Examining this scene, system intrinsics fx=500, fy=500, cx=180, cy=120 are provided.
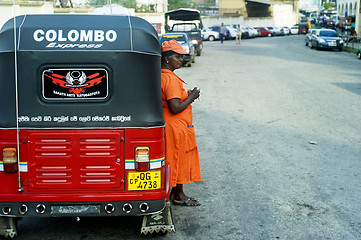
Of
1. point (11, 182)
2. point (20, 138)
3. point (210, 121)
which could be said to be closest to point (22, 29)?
point (20, 138)

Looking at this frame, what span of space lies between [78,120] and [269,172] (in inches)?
140

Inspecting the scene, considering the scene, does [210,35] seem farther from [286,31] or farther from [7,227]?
[7,227]

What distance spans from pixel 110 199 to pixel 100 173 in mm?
253

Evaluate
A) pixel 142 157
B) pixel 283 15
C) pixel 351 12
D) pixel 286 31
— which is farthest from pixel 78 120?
pixel 283 15

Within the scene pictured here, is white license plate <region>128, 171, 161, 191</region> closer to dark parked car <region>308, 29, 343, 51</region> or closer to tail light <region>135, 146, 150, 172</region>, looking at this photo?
tail light <region>135, 146, 150, 172</region>

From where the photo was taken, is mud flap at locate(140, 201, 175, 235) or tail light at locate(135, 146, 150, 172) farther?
mud flap at locate(140, 201, 175, 235)

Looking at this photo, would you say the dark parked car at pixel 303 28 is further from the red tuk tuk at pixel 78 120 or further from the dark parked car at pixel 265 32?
the red tuk tuk at pixel 78 120

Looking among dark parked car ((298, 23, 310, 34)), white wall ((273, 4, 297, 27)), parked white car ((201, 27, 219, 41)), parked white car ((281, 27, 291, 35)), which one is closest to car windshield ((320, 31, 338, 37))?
parked white car ((201, 27, 219, 41))

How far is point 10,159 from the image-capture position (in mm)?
4379

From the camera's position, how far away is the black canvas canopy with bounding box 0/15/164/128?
14.3 feet

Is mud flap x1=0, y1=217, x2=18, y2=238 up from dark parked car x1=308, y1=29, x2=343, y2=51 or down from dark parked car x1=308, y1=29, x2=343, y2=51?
down

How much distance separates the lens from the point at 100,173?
453 cm

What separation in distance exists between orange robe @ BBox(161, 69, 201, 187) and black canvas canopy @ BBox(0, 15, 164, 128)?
659mm

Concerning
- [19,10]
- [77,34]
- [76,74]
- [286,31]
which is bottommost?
[286,31]
